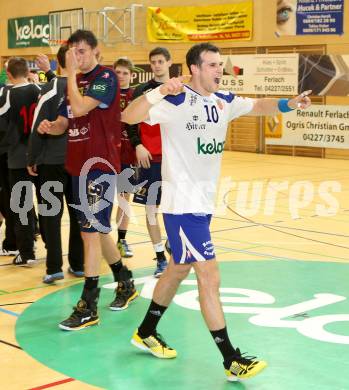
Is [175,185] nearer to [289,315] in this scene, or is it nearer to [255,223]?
[289,315]

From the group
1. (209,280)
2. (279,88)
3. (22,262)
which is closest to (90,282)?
(209,280)

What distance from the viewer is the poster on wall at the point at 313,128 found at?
1870 cm

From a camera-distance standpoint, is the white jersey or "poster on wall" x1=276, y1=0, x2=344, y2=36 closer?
the white jersey

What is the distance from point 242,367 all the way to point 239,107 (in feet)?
5.67

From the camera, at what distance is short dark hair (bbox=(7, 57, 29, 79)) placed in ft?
24.4

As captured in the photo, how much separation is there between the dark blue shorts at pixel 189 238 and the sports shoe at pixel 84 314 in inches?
50.4

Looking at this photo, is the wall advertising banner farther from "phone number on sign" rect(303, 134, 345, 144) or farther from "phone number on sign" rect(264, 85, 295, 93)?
"phone number on sign" rect(303, 134, 345, 144)

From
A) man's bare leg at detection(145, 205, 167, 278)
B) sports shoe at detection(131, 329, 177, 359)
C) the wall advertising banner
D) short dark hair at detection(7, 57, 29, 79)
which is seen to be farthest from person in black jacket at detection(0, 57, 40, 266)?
the wall advertising banner

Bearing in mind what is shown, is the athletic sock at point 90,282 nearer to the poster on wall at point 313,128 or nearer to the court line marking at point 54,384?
the court line marking at point 54,384

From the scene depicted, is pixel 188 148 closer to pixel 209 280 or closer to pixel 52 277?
pixel 209 280

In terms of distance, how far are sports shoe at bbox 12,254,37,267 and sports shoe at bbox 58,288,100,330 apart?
219 cm

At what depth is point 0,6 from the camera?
96.5ft

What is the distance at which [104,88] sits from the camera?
5.41 meters

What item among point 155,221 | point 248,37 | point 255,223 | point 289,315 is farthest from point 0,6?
point 289,315
